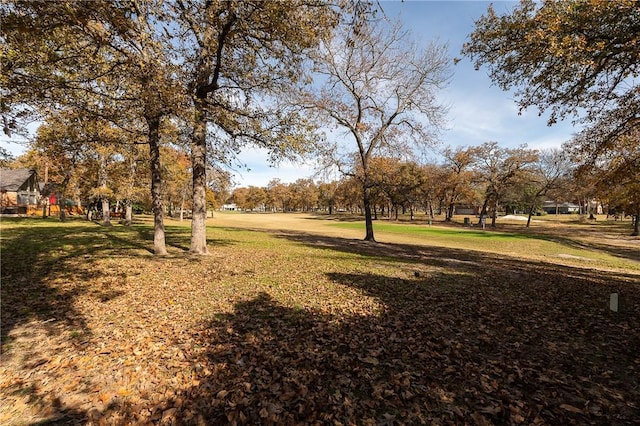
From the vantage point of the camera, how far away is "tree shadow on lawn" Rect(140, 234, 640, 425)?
357cm

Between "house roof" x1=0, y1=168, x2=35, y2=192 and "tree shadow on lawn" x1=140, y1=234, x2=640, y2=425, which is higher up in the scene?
"house roof" x1=0, y1=168, x2=35, y2=192

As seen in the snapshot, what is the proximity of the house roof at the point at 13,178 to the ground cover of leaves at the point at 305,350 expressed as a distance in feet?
151

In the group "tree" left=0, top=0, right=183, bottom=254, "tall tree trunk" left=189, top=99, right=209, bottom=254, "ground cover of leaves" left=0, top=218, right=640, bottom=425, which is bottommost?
"ground cover of leaves" left=0, top=218, right=640, bottom=425

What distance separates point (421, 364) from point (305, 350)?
6.20ft

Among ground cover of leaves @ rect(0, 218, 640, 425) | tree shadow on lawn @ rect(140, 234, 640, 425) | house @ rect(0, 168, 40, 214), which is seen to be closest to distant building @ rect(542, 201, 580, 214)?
ground cover of leaves @ rect(0, 218, 640, 425)

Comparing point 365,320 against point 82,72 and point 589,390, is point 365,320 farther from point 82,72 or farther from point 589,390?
point 82,72

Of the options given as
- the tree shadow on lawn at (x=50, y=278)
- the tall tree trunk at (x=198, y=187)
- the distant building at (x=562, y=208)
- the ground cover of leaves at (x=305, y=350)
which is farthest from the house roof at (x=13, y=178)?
the distant building at (x=562, y=208)

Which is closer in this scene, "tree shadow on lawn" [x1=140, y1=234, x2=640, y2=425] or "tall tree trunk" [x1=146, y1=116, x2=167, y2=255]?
"tree shadow on lawn" [x1=140, y1=234, x2=640, y2=425]

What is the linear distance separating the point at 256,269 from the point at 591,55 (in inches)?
467

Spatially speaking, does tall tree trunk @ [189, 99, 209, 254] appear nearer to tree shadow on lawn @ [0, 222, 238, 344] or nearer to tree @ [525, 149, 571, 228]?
tree shadow on lawn @ [0, 222, 238, 344]

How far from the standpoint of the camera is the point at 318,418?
11.4ft

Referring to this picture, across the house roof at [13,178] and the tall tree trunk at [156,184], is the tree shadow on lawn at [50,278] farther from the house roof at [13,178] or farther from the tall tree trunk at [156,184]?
the house roof at [13,178]

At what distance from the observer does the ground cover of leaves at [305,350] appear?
3.63m

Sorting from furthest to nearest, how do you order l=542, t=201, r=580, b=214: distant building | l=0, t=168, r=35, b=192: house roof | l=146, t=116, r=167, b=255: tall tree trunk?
l=542, t=201, r=580, b=214: distant building
l=0, t=168, r=35, b=192: house roof
l=146, t=116, r=167, b=255: tall tree trunk
